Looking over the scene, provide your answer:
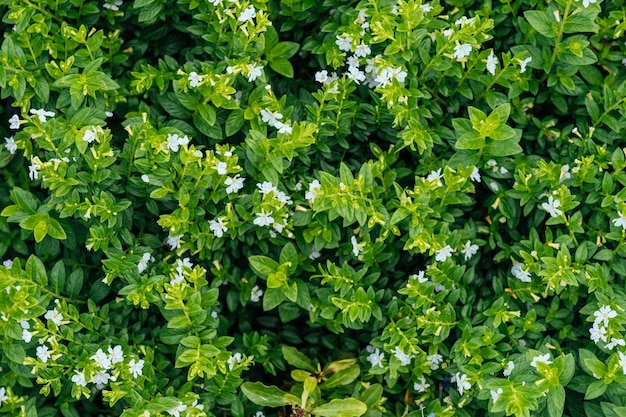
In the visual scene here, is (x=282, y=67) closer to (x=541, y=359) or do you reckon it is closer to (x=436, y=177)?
(x=436, y=177)

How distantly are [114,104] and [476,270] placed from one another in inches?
74.7

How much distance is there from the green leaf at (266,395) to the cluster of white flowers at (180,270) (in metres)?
0.59

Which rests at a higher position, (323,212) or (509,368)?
(323,212)

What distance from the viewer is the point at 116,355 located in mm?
3268

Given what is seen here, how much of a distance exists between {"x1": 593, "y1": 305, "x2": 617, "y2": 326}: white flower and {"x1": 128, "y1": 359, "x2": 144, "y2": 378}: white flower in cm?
190

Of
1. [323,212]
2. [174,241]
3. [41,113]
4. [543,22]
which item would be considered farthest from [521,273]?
[41,113]

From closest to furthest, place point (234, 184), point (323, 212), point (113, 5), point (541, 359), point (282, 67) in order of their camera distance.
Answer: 1. point (541, 359)
2. point (234, 184)
3. point (323, 212)
4. point (282, 67)
5. point (113, 5)

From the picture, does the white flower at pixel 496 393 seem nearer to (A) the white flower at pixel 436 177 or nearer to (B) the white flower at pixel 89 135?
(A) the white flower at pixel 436 177

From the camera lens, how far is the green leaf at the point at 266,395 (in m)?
3.50

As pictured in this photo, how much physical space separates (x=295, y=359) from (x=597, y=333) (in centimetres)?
135

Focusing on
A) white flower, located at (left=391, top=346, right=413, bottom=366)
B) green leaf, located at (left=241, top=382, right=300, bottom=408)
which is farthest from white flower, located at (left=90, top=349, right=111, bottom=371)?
white flower, located at (left=391, top=346, right=413, bottom=366)

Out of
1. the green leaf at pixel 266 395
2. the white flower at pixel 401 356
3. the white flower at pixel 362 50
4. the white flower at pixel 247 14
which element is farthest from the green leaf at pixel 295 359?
the white flower at pixel 247 14

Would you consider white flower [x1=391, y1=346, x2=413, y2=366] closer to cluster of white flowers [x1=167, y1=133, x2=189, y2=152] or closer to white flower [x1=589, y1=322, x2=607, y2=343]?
white flower [x1=589, y1=322, x2=607, y2=343]

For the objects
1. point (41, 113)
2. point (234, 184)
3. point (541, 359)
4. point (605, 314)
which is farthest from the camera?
point (234, 184)
